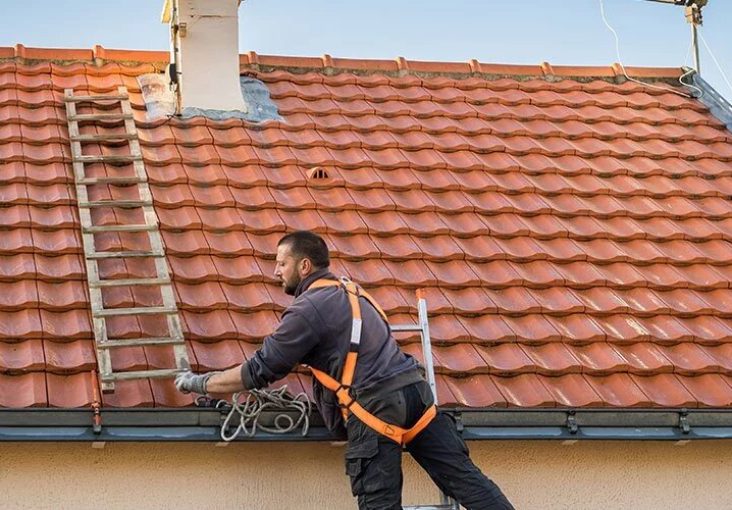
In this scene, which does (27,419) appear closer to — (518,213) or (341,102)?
(518,213)

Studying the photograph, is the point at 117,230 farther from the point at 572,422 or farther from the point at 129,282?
the point at 572,422

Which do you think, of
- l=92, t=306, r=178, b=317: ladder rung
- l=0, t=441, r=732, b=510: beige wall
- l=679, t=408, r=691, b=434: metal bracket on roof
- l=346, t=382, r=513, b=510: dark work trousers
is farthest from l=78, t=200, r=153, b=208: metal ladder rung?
l=679, t=408, r=691, b=434: metal bracket on roof

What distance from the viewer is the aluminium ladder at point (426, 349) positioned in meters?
6.87

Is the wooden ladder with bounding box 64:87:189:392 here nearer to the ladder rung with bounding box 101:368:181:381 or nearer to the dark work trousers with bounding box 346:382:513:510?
the ladder rung with bounding box 101:368:181:381

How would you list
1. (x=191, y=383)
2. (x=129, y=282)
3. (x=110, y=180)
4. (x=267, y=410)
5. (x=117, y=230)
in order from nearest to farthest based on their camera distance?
(x=191, y=383) → (x=267, y=410) → (x=129, y=282) → (x=117, y=230) → (x=110, y=180)

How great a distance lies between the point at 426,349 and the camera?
7.11 m

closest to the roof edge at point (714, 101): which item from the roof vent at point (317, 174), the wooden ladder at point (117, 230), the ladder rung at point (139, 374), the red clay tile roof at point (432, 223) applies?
the red clay tile roof at point (432, 223)

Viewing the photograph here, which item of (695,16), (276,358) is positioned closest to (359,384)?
(276,358)

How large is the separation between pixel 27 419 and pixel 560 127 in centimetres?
559

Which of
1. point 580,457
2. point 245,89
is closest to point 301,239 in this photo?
point 580,457

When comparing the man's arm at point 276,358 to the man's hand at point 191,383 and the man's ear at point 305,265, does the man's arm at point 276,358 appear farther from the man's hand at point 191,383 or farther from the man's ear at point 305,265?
the man's ear at point 305,265

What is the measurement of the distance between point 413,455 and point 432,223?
243 centimetres

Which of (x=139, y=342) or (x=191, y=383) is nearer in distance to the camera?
(x=191, y=383)

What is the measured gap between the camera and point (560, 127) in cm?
1042
